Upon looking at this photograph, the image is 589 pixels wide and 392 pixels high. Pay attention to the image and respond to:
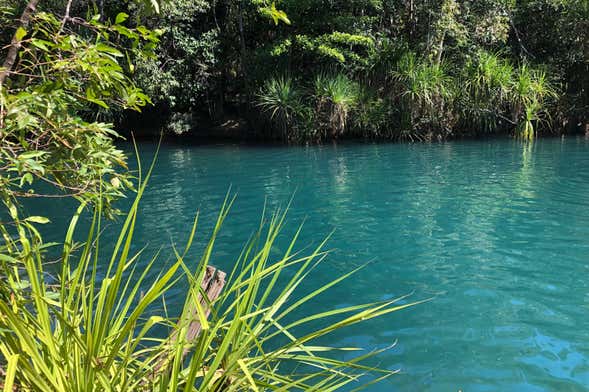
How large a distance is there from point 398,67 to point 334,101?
2695mm

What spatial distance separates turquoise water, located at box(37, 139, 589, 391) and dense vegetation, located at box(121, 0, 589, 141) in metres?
4.08

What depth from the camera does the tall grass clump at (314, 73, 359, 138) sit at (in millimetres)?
18516

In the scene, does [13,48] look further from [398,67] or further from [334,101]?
[398,67]

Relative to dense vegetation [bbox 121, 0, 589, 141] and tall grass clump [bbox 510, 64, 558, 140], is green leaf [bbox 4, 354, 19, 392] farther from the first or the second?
tall grass clump [bbox 510, 64, 558, 140]

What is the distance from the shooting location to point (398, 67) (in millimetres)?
18797

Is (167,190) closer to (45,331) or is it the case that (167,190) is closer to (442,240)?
(442,240)

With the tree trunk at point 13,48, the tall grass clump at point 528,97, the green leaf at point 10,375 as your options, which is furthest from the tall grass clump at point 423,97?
the green leaf at point 10,375

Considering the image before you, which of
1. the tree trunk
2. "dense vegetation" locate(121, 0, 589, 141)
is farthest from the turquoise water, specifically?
"dense vegetation" locate(121, 0, 589, 141)

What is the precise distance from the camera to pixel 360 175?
40.8 feet

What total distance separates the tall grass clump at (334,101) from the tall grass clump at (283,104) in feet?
2.57

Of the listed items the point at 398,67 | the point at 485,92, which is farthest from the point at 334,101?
the point at 485,92

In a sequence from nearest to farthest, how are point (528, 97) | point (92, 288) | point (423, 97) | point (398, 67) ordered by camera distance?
point (92, 288) → point (528, 97) → point (423, 97) → point (398, 67)

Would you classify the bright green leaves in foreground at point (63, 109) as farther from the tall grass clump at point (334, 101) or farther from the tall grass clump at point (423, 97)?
the tall grass clump at point (423, 97)

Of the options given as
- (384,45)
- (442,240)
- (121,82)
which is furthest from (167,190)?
(384,45)
